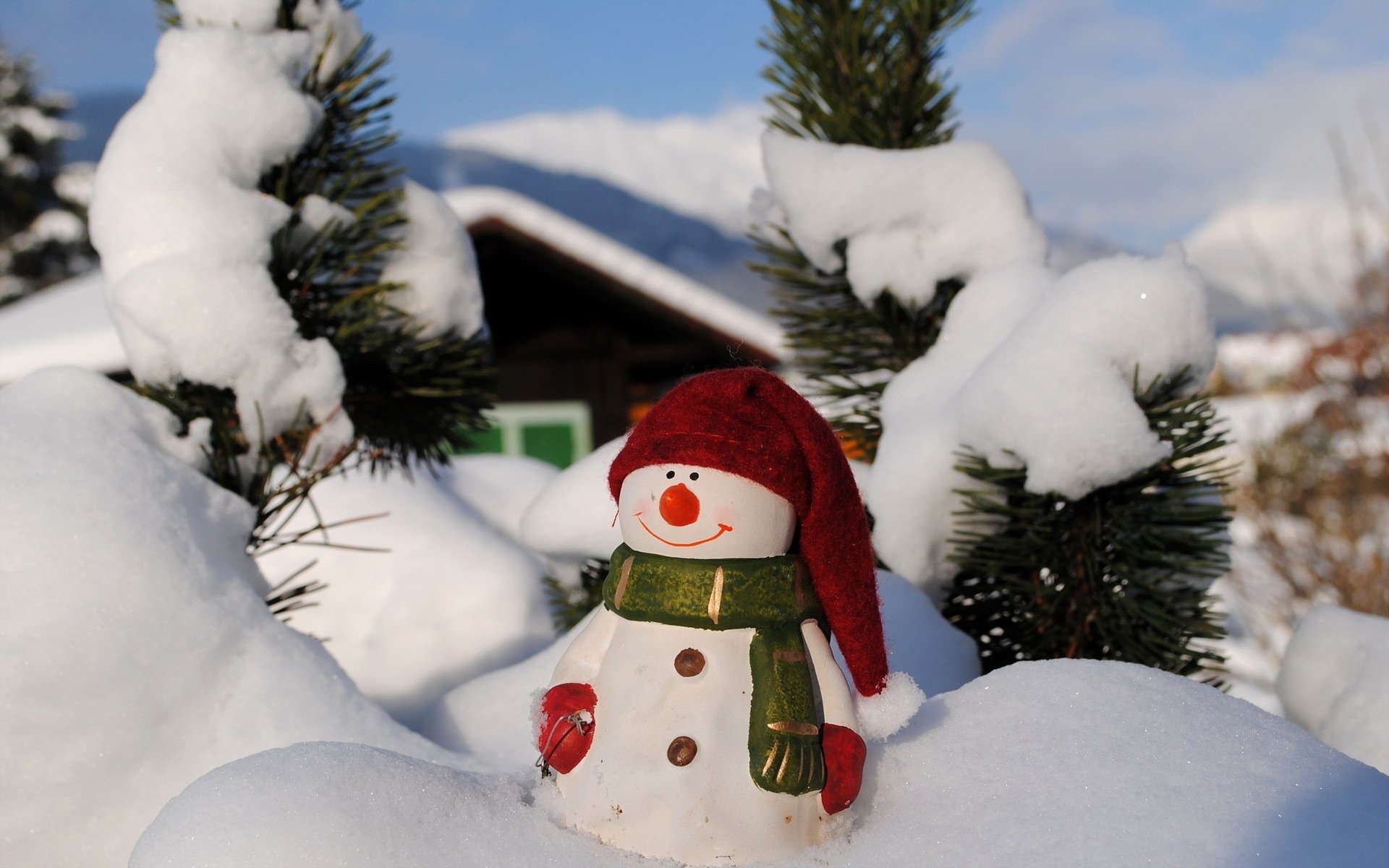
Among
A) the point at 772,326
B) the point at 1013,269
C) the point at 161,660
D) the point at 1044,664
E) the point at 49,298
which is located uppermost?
the point at 1013,269

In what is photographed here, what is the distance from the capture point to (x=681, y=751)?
1.00 m

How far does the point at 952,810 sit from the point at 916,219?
1002 millimetres

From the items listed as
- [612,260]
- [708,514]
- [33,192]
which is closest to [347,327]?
[708,514]

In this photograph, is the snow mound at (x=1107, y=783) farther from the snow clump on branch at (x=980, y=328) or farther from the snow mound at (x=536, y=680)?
the snow clump on branch at (x=980, y=328)

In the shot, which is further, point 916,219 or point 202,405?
point 916,219

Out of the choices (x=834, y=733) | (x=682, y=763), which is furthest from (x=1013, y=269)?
(x=682, y=763)

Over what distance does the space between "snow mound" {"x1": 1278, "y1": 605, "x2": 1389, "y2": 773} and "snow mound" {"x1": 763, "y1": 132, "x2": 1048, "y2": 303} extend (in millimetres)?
708

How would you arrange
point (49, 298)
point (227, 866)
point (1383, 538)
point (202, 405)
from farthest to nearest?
point (49, 298), point (1383, 538), point (202, 405), point (227, 866)

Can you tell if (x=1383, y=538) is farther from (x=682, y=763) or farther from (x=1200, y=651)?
(x=682, y=763)

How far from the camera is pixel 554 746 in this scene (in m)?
1.05

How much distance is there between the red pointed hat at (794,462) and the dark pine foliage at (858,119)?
58 cm

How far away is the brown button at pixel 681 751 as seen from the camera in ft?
3.26

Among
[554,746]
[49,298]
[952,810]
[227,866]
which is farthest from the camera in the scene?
[49,298]

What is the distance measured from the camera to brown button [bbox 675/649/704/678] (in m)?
1.04
